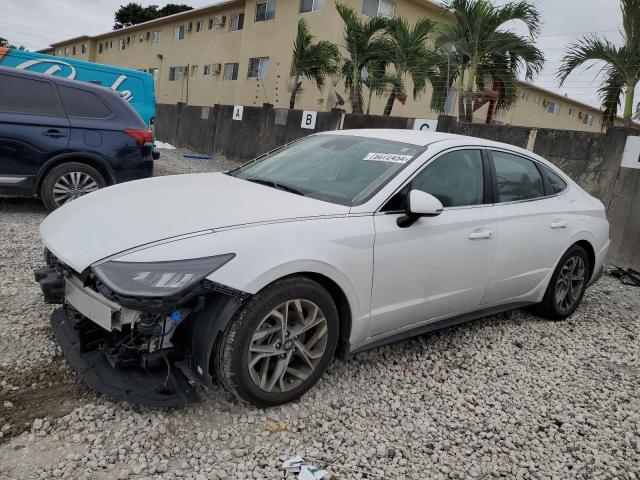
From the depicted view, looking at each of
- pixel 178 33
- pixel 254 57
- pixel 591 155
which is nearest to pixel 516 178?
pixel 591 155

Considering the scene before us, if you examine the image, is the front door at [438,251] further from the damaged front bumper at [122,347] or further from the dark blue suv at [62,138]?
the dark blue suv at [62,138]

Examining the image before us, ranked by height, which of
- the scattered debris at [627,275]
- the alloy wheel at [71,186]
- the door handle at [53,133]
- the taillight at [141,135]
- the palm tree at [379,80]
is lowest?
the scattered debris at [627,275]

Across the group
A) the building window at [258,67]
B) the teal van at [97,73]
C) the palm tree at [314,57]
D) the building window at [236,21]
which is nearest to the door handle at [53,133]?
the teal van at [97,73]

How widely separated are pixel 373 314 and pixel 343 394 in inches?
19.8

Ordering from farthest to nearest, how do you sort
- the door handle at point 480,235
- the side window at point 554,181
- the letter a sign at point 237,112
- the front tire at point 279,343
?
the letter a sign at point 237,112 → the side window at point 554,181 → the door handle at point 480,235 → the front tire at point 279,343

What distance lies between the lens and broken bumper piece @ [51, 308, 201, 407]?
8.08 feet

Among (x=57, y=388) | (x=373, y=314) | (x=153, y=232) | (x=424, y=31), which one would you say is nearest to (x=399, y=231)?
(x=373, y=314)

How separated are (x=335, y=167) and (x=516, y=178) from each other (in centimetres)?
155

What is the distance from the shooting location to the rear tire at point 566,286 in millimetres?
4441

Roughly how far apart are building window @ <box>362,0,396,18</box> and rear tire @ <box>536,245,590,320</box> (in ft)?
54.3

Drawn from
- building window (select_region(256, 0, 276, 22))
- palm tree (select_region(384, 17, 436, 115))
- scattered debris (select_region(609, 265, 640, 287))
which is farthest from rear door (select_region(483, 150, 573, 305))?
building window (select_region(256, 0, 276, 22))

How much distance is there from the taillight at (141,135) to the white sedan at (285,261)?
3.11 meters

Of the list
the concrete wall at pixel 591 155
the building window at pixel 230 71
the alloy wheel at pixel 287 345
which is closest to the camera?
the alloy wheel at pixel 287 345

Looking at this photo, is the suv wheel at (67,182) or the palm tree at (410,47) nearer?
the suv wheel at (67,182)
